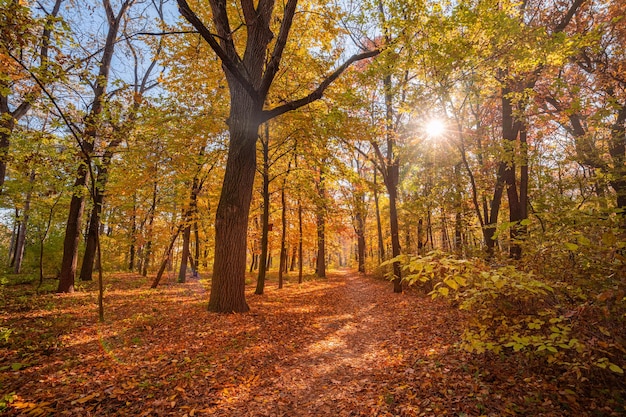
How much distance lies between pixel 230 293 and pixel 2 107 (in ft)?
37.1

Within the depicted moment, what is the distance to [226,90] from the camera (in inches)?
373

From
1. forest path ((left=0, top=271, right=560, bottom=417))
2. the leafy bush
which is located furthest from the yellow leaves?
the leafy bush

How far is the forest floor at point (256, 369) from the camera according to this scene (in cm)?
344

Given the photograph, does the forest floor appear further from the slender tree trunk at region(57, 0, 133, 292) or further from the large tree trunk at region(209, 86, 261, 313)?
the slender tree trunk at region(57, 0, 133, 292)

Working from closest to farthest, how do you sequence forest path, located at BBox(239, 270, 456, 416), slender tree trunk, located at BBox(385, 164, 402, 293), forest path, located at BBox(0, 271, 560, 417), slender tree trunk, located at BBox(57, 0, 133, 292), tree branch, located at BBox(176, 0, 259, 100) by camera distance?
forest path, located at BBox(0, 271, 560, 417)
forest path, located at BBox(239, 270, 456, 416)
tree branch, located at BBox(176, 0, 259, 100)
slender tree trunk, located at BBox(57, 0, 133, 292)
slender tree trunk, located at BBox(385, 164, 402, 293)

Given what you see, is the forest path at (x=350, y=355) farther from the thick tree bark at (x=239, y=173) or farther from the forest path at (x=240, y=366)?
the thick tree bark at (x=239, y=173)

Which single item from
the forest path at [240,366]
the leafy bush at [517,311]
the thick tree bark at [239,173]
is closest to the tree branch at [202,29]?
the thick tree bark at [239,173]

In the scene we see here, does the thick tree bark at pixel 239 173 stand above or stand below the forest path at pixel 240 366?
above

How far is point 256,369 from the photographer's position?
15.7 feet

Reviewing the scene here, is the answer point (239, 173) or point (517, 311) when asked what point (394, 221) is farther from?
point (517, 311)

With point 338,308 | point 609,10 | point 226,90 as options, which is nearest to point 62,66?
point 226,90

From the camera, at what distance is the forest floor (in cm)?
344

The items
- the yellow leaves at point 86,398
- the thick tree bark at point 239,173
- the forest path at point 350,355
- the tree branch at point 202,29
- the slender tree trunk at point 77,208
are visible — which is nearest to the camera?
the yellow leaves at point 86,398

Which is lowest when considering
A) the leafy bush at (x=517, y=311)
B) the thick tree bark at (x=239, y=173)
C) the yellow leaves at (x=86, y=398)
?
the yellow leaves at (x=86, y=398)
